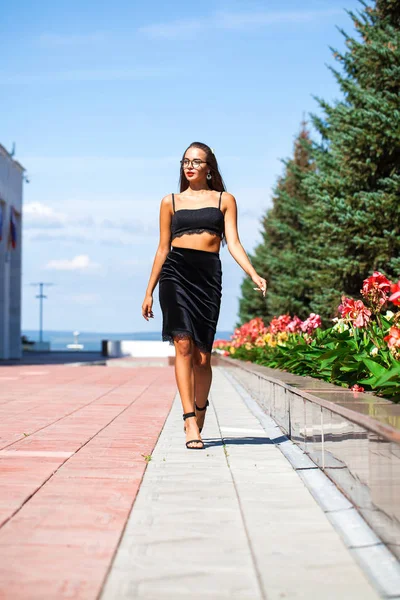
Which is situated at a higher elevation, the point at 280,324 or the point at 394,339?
the point at 280,324

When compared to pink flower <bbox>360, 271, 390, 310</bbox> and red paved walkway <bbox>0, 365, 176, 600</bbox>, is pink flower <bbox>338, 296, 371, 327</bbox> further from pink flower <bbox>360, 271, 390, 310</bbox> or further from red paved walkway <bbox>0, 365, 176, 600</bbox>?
red paved walkway <bbox>0, 365, 176, 600</bbox>

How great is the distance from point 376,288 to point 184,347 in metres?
1.66

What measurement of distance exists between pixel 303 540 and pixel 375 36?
1790 cm

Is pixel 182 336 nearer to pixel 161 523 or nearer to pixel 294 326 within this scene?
pixel 161 523

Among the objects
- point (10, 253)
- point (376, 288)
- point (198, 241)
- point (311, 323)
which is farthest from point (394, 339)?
point (10, 253)

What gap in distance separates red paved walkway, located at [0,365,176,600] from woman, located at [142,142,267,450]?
0.67 metres

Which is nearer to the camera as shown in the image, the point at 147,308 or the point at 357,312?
the point at 147,308

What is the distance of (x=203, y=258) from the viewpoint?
726 centimetres

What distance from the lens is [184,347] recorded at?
23.7 ft

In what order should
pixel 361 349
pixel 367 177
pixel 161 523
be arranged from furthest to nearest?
pixel 367 177 < pixel 361 349 < pixel 161 523

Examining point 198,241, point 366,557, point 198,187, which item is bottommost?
point 366,557

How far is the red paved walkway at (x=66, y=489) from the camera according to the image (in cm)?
363

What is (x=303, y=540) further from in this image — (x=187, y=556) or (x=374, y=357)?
(x=374, y=357)

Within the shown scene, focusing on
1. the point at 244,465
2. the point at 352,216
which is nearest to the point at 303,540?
the point at 244,465
